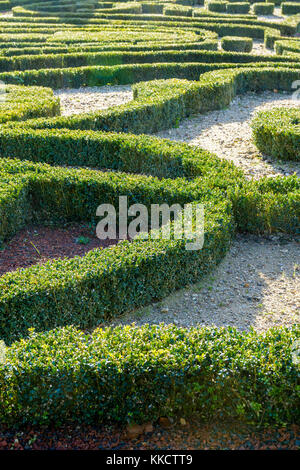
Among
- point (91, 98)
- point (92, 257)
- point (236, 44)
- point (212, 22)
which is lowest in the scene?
point (92, 257)

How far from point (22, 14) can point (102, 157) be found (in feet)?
64.7

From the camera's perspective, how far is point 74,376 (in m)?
5.30

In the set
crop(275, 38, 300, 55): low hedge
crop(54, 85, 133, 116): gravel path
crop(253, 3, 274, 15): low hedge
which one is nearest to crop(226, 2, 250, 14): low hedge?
crop(253, 3, 274, 15): low hedge

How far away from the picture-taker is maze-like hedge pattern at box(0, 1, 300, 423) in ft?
17.4

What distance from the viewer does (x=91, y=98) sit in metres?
16.1

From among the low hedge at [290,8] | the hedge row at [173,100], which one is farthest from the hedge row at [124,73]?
the low hedge at [290,8]

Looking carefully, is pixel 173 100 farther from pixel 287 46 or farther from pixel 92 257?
pixel 287 46

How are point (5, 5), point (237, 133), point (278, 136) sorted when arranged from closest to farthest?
point (278, 136) → point (237, 133) → point (5, 5)

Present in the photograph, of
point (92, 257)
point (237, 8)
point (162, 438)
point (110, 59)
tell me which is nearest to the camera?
point (162, 438)

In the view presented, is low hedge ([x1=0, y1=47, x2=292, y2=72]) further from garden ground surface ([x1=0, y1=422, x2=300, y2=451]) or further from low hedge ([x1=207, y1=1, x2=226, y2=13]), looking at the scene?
garden ground surface ([x1=0, y1=422, x2=300, y2=451])

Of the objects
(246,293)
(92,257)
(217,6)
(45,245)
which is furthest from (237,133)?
(217,6)

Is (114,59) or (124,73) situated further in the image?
(114,59)

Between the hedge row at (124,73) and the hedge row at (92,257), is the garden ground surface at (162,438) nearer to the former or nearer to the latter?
the hedge row at (92,257)

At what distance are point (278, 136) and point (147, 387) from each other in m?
7.54
